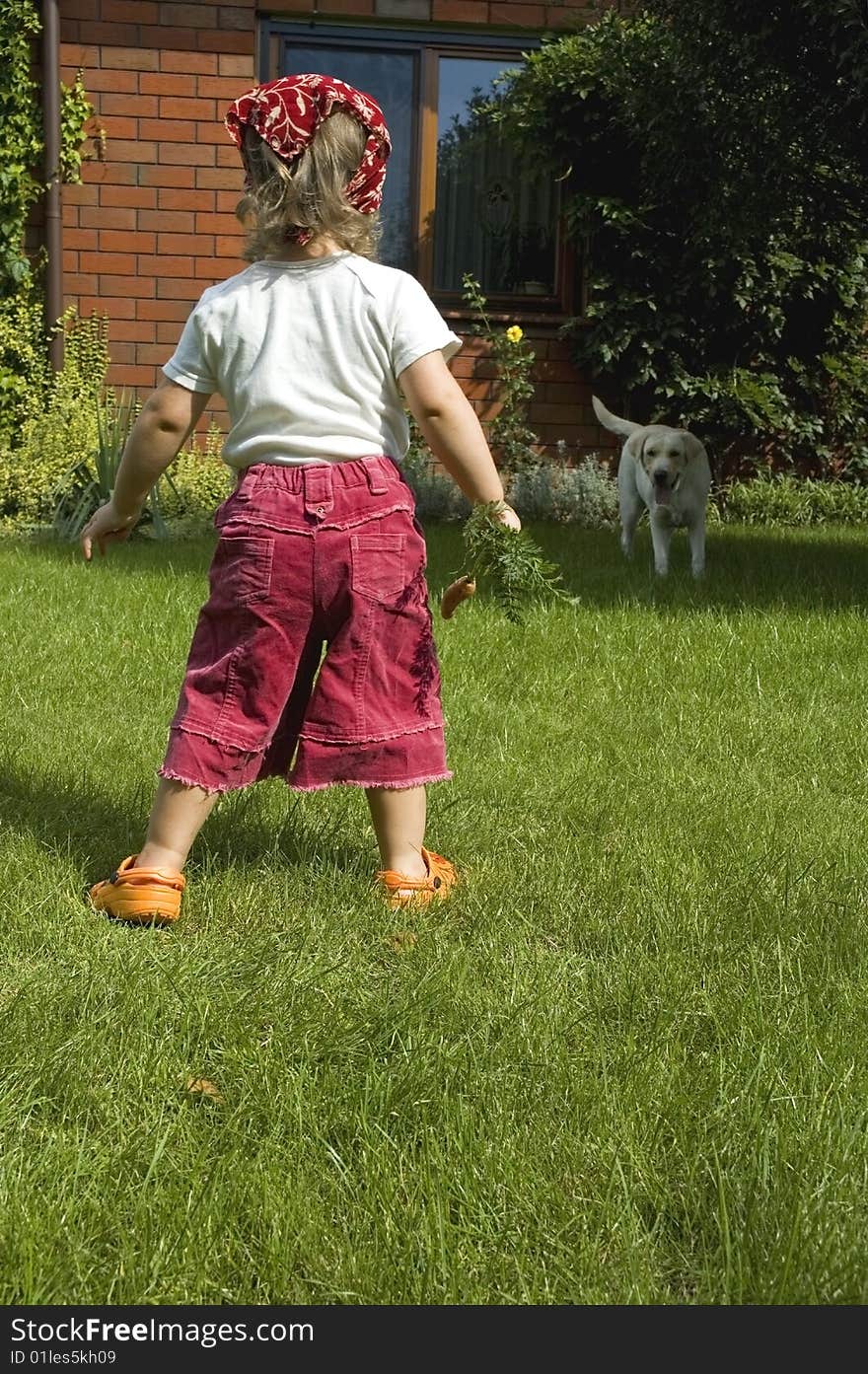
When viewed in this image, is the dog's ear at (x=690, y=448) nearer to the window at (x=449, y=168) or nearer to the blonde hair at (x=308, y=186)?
the window at (x=449, y=168)

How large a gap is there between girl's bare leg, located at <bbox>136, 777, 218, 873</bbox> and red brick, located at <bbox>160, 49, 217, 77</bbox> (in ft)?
29.9

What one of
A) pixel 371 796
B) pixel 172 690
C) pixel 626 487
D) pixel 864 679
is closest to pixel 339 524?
pixel 371 796

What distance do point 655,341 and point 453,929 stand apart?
9.04 metres

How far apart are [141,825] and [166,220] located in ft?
27.4

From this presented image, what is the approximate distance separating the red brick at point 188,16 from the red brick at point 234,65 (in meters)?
0.23

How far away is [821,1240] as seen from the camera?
5.66 feet

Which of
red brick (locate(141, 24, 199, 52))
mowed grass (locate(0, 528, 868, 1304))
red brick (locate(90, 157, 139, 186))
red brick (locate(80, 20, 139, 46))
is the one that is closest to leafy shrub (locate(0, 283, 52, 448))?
red brick (locate(90, 157, 139, 186))

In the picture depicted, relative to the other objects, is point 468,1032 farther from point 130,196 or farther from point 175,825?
point 130,196

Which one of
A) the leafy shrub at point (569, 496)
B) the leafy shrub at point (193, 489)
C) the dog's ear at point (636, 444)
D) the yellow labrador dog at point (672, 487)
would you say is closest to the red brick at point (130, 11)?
the leafy shrub at point (193, 489)

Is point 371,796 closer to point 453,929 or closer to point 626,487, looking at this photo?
point 453,929

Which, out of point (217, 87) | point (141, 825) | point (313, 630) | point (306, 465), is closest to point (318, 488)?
point (306, 465)

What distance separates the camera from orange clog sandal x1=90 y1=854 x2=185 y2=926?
9.39ft

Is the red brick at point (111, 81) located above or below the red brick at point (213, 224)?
above

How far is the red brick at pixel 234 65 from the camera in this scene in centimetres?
1078
